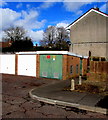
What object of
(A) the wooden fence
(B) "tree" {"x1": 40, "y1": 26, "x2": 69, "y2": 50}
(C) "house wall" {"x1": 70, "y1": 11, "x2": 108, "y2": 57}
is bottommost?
(A) the wooden fence

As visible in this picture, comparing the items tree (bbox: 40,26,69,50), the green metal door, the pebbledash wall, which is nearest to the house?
the pebbledash wall

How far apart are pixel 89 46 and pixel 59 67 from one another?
842cm

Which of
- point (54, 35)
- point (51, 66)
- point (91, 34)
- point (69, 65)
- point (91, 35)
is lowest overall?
point (51, 66)

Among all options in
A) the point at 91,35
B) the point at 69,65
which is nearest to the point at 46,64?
the point at 69,65

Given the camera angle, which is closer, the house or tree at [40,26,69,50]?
the house

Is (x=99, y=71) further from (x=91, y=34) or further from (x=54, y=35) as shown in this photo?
(x=54, y=35)

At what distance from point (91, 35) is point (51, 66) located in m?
9.14

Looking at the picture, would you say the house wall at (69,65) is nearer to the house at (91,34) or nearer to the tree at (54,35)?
the house at (91,34)

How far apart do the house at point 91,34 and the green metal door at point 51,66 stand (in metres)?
7.75

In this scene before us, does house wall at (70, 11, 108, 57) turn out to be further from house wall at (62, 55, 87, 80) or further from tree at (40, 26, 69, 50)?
tree at (40, 26, 69, 50)

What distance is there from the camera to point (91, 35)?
19484 millimetres

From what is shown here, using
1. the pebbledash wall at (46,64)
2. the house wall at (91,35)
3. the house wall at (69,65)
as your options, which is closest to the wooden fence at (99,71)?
the house wall at (69,65)

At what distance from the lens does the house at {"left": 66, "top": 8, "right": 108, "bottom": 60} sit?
18.5m

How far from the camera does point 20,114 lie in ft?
15.9
